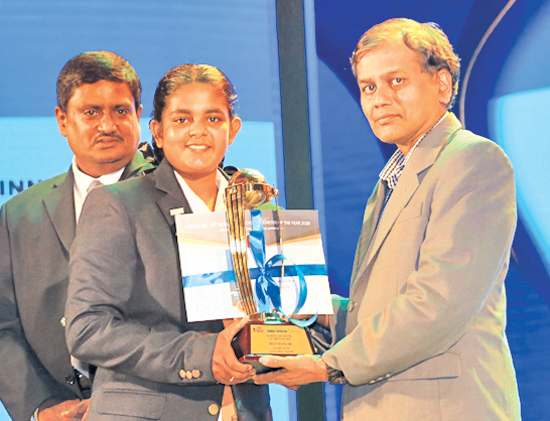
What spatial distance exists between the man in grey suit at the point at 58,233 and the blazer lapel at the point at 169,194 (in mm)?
412

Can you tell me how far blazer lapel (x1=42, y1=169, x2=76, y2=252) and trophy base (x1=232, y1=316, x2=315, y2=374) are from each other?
1.00 m

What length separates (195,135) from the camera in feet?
7.23

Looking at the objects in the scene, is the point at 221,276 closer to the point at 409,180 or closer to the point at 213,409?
the point at 213,409

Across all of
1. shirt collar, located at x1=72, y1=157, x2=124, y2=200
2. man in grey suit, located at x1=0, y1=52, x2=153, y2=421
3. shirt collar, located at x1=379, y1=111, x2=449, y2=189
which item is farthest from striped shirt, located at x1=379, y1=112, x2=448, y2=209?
shirt collar, located at x1=72, y1=157, x2=124, y2=200

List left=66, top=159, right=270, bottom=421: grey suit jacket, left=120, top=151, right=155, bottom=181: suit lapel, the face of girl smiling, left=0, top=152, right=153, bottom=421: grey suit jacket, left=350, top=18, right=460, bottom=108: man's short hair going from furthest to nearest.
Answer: left=120, top=151, right=155, bottom=181: suit lapel, left=0, top=152, right=153, bottom=421: grey suit jacket, the face of girl smiling, left=350, top=18, right=460, bottom=108: man's short hair, left=66, top=159, right=270, bottom=421: grey suit jacket

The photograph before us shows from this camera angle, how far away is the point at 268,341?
6.17 feet

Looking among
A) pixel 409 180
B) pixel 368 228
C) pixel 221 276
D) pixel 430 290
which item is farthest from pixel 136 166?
pixel 430 290

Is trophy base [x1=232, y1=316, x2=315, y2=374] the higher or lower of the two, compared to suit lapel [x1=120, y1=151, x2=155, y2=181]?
lower

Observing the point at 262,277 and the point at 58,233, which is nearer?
the point at 262,277

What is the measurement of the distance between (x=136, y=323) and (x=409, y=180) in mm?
973

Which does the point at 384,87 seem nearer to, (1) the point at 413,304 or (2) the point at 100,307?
(1) the point at 413,304

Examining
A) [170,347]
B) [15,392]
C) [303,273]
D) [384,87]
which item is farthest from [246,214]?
[15,392]

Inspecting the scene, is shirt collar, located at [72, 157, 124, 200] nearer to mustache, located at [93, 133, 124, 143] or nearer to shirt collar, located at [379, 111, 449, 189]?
mustache, located at [93, 133, 124, 143]

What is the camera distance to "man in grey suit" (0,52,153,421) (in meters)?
2.46
